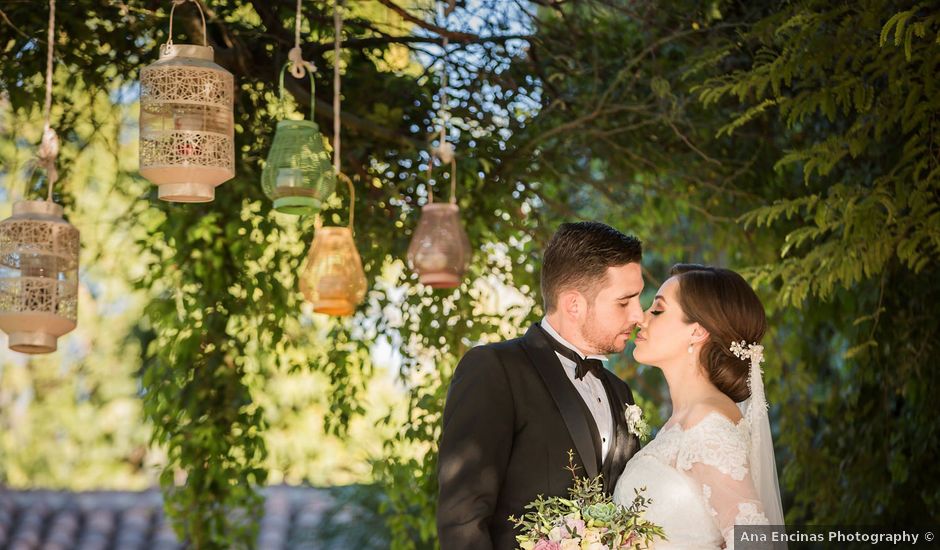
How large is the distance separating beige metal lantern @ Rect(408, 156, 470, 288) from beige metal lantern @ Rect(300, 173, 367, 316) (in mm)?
240

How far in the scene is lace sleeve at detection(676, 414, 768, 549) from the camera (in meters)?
3.05

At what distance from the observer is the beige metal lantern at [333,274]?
15.7 feet

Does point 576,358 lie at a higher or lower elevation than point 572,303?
lower

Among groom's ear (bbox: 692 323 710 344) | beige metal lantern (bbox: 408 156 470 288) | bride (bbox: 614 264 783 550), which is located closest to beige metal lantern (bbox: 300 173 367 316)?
beige metal lantern (bbox: 408 156 470 288)

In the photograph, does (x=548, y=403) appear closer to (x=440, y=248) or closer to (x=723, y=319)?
(x=723, y=319)

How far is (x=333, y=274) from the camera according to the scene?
4.79 meters

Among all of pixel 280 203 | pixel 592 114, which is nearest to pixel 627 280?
pixel 280 203

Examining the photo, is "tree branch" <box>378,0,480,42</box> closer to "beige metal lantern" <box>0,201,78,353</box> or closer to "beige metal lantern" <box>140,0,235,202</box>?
"beige metal lantern" <box>140,0,235,202</box>

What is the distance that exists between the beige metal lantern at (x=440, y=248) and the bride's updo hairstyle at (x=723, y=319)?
1.38 meters

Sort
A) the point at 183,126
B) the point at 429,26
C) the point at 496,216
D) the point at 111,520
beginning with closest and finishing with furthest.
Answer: the point at 183,126, the point at 429,26, the point at 496,216, the point at 111,520

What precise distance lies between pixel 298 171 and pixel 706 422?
1.57 meters

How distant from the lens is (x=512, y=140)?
5.53 metres

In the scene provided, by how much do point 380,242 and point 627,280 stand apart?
8.35ft

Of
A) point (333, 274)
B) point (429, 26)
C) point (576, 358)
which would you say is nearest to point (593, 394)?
point (576, 358)
